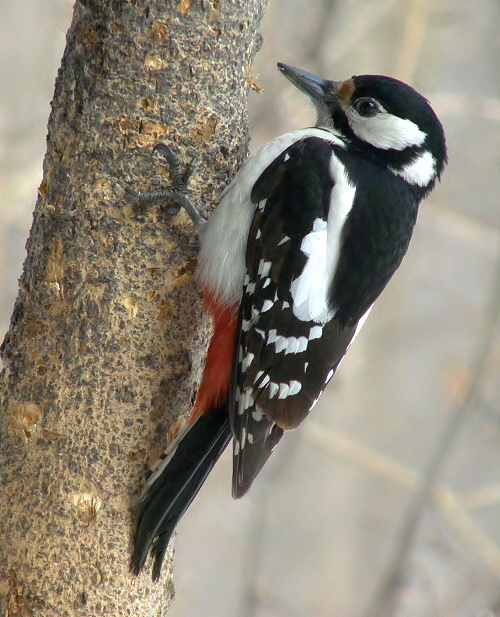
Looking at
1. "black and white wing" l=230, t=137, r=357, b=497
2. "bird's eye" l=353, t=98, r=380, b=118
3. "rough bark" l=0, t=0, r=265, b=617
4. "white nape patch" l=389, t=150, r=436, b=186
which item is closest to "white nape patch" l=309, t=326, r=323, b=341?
"black and white wing" l=230, t=137, r=357, b=497

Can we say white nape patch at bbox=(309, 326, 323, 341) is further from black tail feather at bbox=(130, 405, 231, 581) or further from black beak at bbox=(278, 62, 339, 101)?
black beak at bbox=(278, 62, 339, 101)

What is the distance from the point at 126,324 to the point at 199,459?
392mm

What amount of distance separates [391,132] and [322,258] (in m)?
0.54

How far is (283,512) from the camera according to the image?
626 cm

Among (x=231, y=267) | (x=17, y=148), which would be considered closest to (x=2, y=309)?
(x=17, y=148)

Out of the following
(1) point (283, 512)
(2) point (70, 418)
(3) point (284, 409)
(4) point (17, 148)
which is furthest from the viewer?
(1) point (283, 512)

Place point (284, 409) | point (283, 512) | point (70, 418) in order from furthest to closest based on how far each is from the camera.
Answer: point (283, 512) < point (284, 409) < point (70, 418)

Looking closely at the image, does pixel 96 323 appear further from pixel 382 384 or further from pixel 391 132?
pixel 382 384

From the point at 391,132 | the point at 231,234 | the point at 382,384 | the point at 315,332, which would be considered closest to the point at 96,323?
the point at 231,234

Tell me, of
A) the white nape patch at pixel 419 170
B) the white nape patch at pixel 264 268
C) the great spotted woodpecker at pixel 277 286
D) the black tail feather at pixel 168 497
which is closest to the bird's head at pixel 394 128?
→ the white nape patch at pixel 419 170

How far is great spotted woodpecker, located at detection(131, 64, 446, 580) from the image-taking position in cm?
205

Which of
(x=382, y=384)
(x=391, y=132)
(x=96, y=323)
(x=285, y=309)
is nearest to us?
(x=96, y=323)

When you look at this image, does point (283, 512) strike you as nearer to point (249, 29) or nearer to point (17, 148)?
point (17, 148)

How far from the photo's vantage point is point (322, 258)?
2.13 meters
